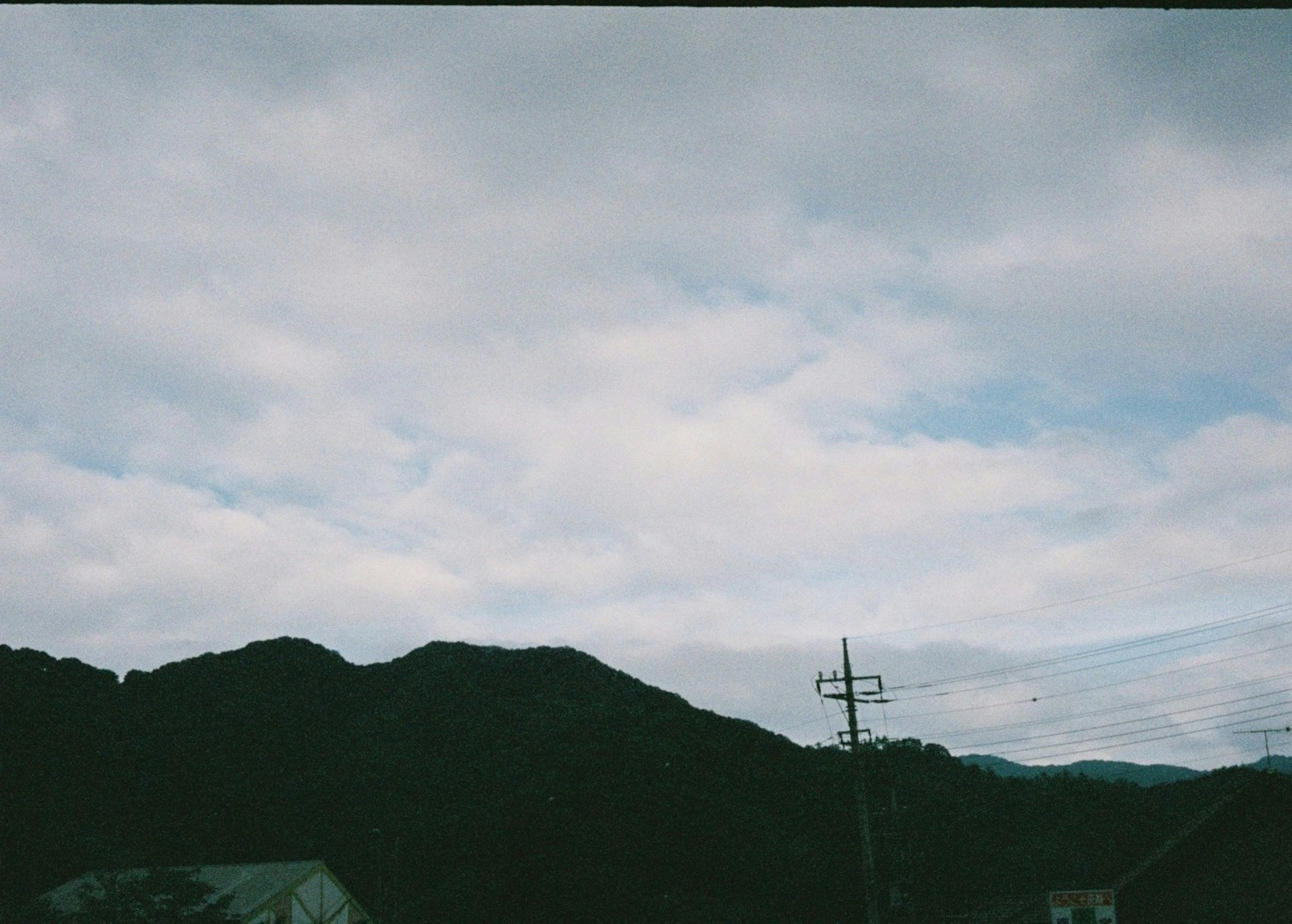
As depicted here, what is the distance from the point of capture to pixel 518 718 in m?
120

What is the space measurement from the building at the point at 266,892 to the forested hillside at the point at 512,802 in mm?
3866

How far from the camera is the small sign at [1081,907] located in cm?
1434

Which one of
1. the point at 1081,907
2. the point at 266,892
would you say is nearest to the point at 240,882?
the point at 266,892

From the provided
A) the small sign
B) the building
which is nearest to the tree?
the building

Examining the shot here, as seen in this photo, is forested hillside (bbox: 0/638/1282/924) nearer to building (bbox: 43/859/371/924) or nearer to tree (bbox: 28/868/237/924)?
building (bbox: 43/859/371/924)

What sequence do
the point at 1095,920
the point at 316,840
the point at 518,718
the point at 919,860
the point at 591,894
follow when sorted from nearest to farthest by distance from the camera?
the point at 1095,920 < the point at 591,894 < the point at 919,860 < the point at 316,840 < the point at 518,718

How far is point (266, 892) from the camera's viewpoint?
44.2m

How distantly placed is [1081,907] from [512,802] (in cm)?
7952

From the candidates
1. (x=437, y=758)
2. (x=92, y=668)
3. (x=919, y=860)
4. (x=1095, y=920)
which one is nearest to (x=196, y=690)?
(x=92, y=668)

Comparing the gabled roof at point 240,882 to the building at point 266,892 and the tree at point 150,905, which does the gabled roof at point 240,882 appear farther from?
the tree at point 150,905

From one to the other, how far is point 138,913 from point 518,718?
8374 cm

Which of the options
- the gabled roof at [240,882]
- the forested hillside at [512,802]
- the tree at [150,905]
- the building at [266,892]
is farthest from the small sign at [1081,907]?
the gabled roof at [240,882]

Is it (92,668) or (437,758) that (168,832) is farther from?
(92,668)

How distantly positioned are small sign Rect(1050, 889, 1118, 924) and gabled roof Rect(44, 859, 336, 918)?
39.4 metres
